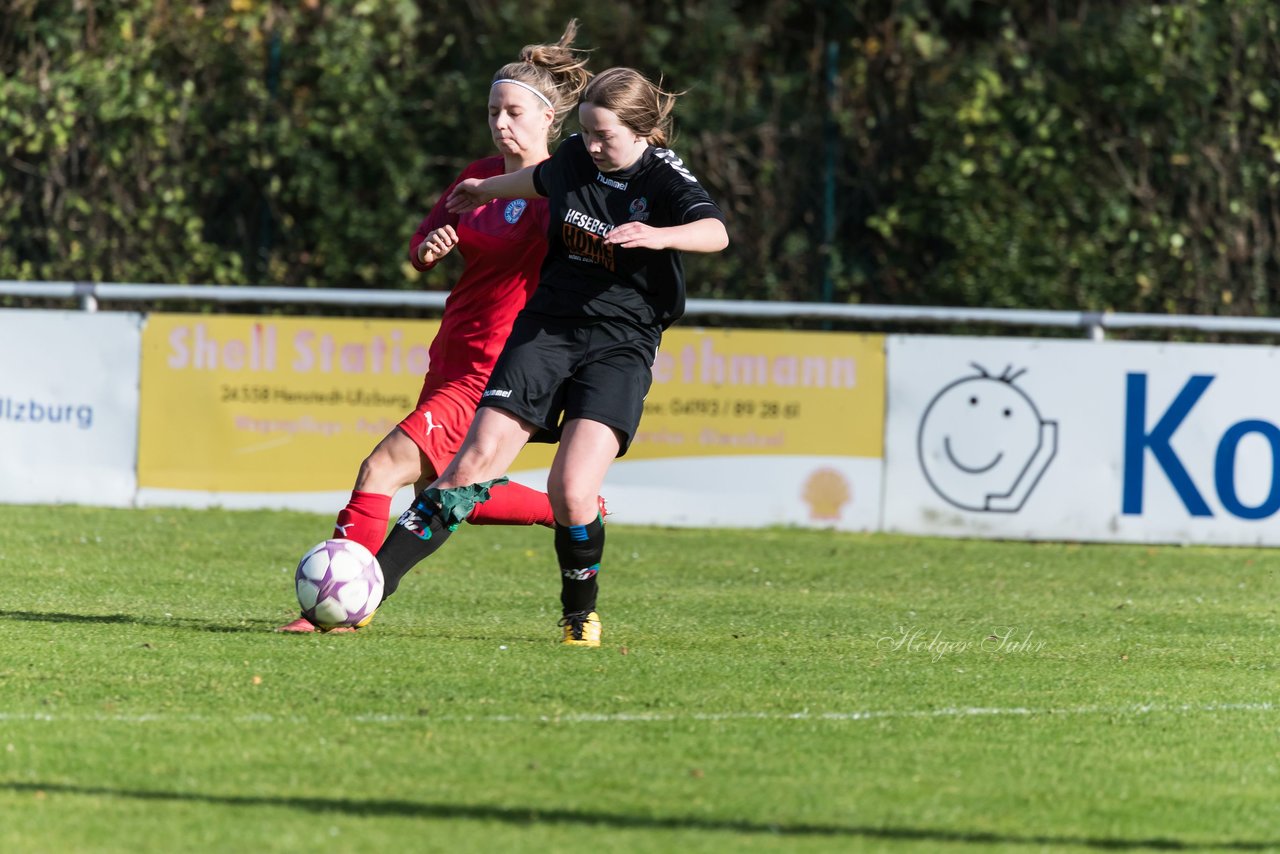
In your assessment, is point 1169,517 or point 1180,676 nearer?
point 1180,676

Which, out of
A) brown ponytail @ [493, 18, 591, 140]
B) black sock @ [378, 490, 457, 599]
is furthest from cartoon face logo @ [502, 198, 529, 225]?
black sock @ [378, 490, 457, 599]

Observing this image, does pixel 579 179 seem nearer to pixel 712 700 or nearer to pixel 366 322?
pixel 712 700

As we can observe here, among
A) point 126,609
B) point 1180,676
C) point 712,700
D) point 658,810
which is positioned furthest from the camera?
point 126,609

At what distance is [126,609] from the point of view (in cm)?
726

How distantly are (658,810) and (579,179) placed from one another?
283 cm

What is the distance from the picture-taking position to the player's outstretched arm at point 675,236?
584 centimetres

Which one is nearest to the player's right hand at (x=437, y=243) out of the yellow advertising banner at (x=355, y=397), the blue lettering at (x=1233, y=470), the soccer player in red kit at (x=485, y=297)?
the soccer player in red kit at (x=485, y=297)

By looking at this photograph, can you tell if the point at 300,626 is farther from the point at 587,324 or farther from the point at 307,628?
the point at 587,324

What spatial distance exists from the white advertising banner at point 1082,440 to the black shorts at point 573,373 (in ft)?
17.4

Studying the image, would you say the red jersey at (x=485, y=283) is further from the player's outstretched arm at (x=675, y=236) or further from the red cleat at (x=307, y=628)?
the red cleat at (x=307, y=628)

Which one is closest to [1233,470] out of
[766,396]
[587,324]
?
[766,396]

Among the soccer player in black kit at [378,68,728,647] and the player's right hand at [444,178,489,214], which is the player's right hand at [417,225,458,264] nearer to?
the player's right hand at [444,178,489,214]

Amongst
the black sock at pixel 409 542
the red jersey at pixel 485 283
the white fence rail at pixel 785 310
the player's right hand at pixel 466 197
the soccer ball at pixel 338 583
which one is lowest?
the soccer ball at pixel 338 583

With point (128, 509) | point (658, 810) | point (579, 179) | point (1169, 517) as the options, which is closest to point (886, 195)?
point (1169, 517)
